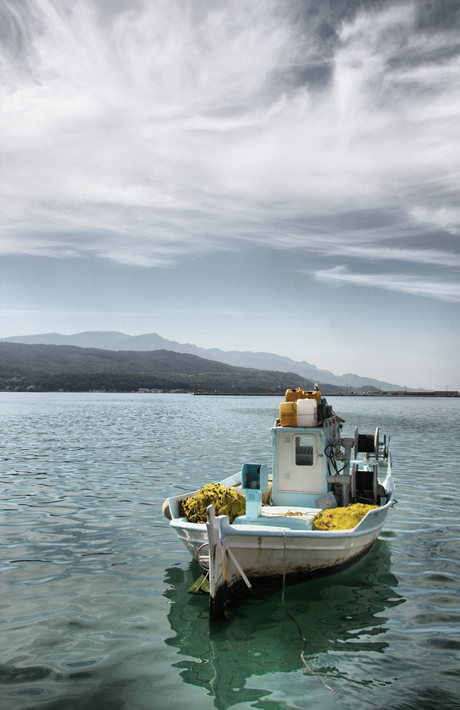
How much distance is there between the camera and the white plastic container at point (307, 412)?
47.3 ft

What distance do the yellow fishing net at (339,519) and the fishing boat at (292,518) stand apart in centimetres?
2

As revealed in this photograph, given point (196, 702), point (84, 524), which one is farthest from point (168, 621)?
point (84, 524)

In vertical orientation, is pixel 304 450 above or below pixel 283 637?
above

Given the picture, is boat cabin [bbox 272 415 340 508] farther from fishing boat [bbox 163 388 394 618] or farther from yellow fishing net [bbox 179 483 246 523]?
yellow fishing net [bbox 179 483 246 523]

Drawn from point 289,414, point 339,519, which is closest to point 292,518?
point 339,519

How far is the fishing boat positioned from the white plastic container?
0.03 metres

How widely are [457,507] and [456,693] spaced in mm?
12685

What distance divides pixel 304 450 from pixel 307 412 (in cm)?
112

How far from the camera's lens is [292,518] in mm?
12406

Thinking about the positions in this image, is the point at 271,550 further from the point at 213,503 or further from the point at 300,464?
the point at 300,464

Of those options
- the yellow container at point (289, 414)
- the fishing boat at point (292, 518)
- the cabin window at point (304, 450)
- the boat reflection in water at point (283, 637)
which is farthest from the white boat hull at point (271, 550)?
the yellow container at point (289, 414)

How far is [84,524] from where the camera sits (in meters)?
16.3

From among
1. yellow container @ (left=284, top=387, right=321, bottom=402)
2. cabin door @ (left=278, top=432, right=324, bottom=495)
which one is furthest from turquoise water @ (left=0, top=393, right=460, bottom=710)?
yellow container @ (left=284, top=387, right=321, bottom=402)

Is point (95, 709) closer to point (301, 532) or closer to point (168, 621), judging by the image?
point (168, 621)
